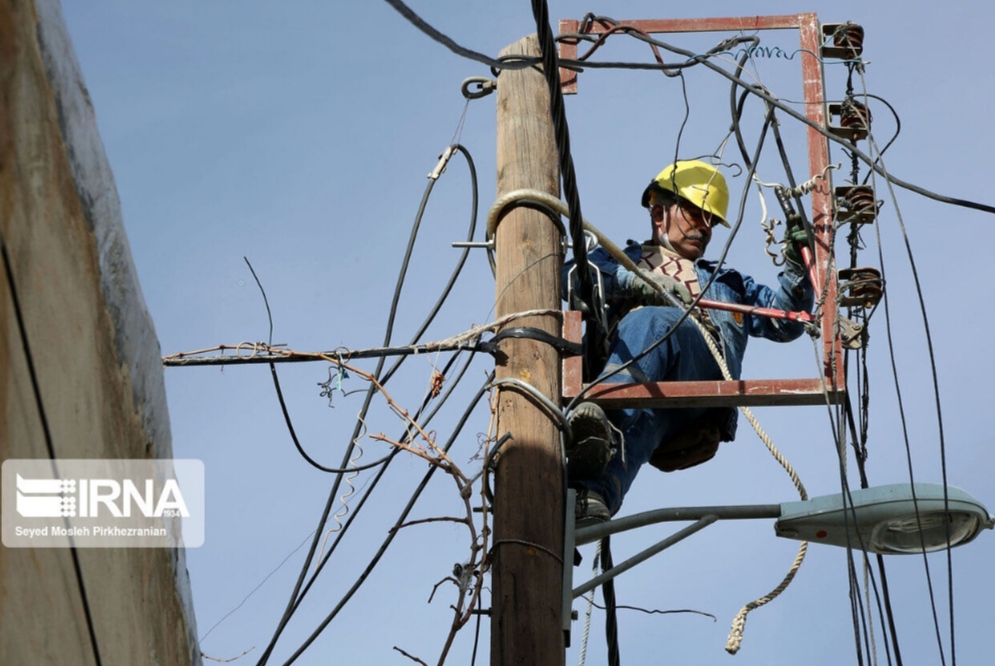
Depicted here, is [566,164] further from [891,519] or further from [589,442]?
[891,519]

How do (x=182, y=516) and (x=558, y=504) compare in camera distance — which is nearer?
(x=182, y=516)

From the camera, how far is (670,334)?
5898 mm

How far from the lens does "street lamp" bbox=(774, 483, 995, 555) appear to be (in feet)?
18.8

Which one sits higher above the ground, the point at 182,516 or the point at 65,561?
the point at 182,516

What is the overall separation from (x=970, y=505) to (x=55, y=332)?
375cm

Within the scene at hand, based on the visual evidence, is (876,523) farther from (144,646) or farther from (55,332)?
(55,332)

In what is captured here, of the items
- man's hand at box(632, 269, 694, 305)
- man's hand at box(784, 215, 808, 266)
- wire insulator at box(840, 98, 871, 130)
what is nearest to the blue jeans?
man's hand at box(632, 269, 694, 305)

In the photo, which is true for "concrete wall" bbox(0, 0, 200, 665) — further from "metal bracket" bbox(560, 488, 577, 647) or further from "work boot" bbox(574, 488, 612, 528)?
"work boot" bbox(574, 488, 612, 528)

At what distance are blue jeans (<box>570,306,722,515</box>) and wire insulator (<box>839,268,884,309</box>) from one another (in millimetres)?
720

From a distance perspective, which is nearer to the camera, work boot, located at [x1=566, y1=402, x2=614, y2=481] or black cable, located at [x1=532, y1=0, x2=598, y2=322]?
black cable, located at [x1=532, y1=0, x2=598, y2=322]

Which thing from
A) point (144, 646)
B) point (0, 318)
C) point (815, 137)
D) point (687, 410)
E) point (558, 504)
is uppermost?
point (815, 137)

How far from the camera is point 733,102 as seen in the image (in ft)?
20.8

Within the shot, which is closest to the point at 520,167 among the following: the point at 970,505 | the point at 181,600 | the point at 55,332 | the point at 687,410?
the point at 687,410

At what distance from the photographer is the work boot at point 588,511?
582 cm
